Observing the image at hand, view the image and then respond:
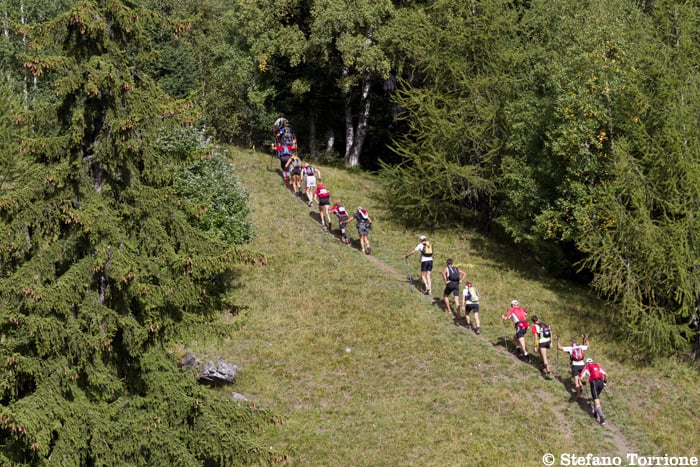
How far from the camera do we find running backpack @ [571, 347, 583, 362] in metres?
22.1

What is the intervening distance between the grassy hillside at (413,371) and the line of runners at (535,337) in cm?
46

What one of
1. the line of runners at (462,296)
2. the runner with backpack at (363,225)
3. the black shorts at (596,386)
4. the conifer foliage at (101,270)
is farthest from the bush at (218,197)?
the black shorts at (596,386)

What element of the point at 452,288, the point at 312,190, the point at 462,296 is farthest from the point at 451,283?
the point at 312,190

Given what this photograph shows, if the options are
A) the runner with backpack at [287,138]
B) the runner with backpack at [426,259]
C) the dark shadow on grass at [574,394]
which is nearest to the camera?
the dark shadow on grass at [574,394]

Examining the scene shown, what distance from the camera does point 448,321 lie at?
27.1 m

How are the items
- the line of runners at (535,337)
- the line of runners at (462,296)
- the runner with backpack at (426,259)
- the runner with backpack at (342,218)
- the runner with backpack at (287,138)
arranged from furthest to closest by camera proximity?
the runner with backpack at (287,138)
the runner with backpack at (342,218)
the runner with backpack at (426,259)
the line of runners at (462,296)
the line of runners at (535,337)

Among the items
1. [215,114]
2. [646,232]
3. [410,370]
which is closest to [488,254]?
[646,232]

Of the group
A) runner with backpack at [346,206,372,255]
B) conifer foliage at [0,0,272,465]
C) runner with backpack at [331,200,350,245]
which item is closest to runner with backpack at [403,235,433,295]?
runner with backpack at [346,206,372,255]

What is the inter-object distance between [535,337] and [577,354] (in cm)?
222

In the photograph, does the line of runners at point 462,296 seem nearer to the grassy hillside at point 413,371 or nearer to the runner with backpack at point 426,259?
the runner with backpack at point 426,259

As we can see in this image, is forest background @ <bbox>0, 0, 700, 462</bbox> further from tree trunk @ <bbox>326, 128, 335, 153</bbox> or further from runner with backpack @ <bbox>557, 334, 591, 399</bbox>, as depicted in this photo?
runner with backpack @ <bbox>557, 334, 591, 399</bbox>

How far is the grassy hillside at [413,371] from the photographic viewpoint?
829 inches

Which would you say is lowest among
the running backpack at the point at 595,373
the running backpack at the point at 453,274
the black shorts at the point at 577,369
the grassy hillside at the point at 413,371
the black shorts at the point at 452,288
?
the grassy hillside at the point at 413,371

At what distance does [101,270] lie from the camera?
14484 millimetres
